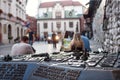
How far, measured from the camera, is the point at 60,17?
71.5 m

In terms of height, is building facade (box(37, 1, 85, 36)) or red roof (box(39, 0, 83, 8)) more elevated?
red roof (box(39, 0, 83, 8))

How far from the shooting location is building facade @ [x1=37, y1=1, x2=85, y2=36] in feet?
232

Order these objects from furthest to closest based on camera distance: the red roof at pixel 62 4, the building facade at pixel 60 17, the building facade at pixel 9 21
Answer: the red roof at pixel 62 4
the building facade at pixel 60 17
the building facade at pixel 9 21

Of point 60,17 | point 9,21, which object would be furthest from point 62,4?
point 9,21

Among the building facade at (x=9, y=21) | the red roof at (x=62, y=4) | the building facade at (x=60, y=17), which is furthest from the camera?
the red roof at (x=62, y=4)

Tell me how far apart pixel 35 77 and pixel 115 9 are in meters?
4.30

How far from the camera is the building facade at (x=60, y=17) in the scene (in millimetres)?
70688

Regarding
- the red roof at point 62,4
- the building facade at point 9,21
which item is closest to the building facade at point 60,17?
the red roof at point 62,4

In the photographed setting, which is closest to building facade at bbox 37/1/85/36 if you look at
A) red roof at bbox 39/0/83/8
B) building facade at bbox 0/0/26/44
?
red roof at bbox 39/0/83/8

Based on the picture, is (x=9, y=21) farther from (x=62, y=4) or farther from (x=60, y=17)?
(x=62, y=4)

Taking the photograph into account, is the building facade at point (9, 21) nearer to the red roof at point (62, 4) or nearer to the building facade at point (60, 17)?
the building facade at point (60, 17)

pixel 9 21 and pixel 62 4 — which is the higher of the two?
pixel 62 4

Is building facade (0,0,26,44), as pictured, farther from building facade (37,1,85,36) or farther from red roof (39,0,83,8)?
red roof (39,0,83,8)

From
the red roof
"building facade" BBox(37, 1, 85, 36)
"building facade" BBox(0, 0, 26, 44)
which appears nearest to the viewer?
"building facade" BBox(0, 0, 26, 44)
